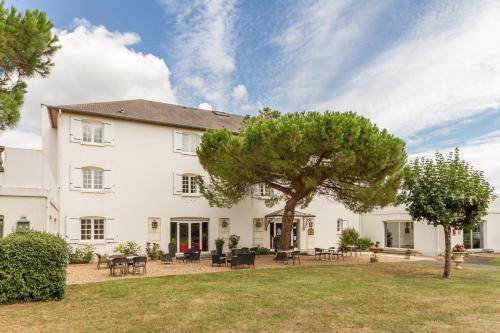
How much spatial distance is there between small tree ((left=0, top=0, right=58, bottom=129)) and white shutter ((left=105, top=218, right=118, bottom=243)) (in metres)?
12.2

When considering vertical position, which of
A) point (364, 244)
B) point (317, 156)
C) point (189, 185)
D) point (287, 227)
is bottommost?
point (364, 244)

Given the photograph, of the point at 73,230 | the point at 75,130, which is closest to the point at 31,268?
the point at 73,230

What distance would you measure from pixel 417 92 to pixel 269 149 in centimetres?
615

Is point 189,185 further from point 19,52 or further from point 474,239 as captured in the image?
point 474,239

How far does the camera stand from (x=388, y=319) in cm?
Answer: 788

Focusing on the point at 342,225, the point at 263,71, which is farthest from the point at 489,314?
the point at 342,225

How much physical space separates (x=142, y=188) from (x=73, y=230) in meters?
3.92

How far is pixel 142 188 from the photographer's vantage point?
67.2 feet

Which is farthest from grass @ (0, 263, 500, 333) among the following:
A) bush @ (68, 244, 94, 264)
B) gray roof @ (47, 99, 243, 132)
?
gray roof @ (47, 99, 243, 132)

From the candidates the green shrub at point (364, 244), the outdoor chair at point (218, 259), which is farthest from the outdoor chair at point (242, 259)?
the green shrub at point (364, 244)

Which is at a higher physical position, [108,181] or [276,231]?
[108,181]

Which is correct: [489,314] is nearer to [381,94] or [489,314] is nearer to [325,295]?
[325,295]

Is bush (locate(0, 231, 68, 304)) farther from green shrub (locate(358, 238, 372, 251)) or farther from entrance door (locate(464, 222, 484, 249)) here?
entrance door (locate(464, 222, 484, 249))

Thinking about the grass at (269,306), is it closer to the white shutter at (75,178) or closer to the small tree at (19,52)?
the small tree at (19,52)
